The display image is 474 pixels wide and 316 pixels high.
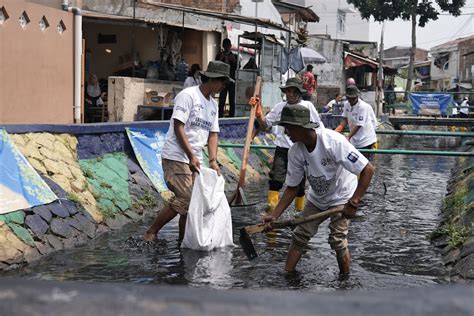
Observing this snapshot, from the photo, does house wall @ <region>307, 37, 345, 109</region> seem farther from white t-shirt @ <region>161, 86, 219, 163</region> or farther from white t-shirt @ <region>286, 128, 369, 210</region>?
white t-shirt @ <region>286, 128, 369, 210</region>

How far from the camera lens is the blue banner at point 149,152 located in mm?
9725

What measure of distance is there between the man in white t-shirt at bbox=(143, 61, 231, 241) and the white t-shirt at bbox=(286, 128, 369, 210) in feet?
4.44

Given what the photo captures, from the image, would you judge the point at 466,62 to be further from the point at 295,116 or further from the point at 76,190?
the point at 295,116

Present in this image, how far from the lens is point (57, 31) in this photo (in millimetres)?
10414

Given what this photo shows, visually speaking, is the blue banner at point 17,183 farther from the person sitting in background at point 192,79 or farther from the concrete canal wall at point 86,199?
the person sitting in background at point 192,79

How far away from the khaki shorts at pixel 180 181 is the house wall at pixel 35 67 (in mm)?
3593

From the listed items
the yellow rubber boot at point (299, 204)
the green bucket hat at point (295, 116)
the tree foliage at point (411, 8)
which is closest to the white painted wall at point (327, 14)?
the tree foliage at point (411, 8)

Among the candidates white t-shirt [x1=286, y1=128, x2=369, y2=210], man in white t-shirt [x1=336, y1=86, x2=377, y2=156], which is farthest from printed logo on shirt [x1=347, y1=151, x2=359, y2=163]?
man in white t-shirt [x1=336, y1=86, x2=377, y2=156]

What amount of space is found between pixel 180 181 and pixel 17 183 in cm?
168

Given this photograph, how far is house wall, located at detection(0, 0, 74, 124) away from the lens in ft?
30.4

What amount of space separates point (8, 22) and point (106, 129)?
198cm

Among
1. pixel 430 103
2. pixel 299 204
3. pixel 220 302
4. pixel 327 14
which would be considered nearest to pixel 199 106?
pixel 299 204

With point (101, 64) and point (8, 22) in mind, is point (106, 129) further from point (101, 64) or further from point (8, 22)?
point (101, 64)

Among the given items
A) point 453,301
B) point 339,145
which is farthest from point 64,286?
point 339,145
